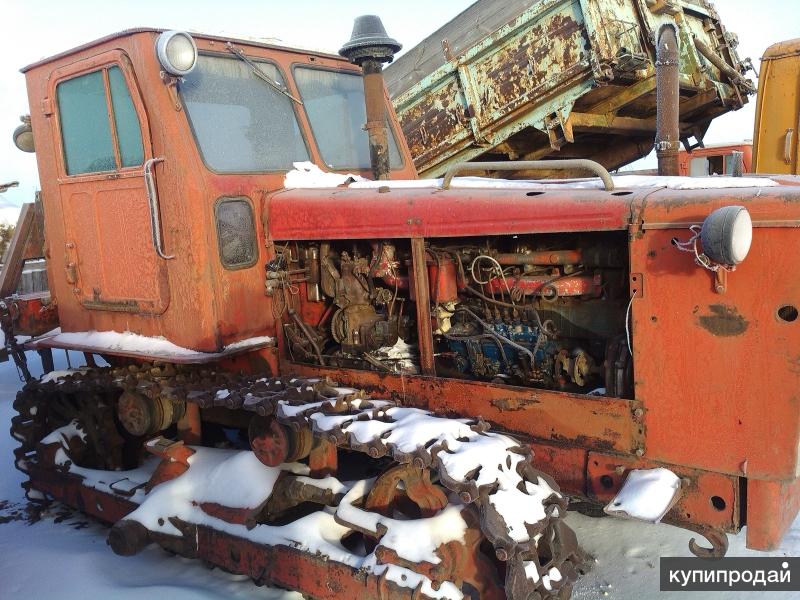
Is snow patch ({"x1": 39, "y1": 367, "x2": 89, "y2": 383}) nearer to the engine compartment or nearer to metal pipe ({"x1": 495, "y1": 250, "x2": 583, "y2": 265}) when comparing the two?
the engine compartment

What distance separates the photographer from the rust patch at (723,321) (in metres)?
2.62

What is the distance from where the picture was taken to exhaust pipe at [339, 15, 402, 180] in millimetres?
4078

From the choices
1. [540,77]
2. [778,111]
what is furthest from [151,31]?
[778,111]

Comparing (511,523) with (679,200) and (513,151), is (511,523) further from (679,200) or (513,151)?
(513,151)

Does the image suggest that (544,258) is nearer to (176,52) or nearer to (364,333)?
(364,333)

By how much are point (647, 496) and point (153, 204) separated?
2.63m

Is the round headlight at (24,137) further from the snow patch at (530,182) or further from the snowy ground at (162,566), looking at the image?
the snowy ground at (162,566)

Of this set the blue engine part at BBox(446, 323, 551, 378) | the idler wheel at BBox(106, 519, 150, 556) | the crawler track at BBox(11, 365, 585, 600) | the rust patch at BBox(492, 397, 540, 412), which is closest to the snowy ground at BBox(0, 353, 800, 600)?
the idler wheel at BBox(106, 519, 150, 556)

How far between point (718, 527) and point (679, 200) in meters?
1.22

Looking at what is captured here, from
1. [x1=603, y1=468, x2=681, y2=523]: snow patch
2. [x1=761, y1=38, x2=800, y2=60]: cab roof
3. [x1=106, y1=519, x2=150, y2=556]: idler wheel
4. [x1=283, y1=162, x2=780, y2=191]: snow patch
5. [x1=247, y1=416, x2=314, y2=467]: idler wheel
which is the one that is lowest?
[x1=106, y1=519, x2=150, y2=556]: idler wheel

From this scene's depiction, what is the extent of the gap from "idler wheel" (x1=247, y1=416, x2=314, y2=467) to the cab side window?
155 cm

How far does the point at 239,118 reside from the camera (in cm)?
394

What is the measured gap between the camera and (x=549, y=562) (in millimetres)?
2719

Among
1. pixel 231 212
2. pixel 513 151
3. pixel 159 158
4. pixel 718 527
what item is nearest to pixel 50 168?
pixel 159 158
